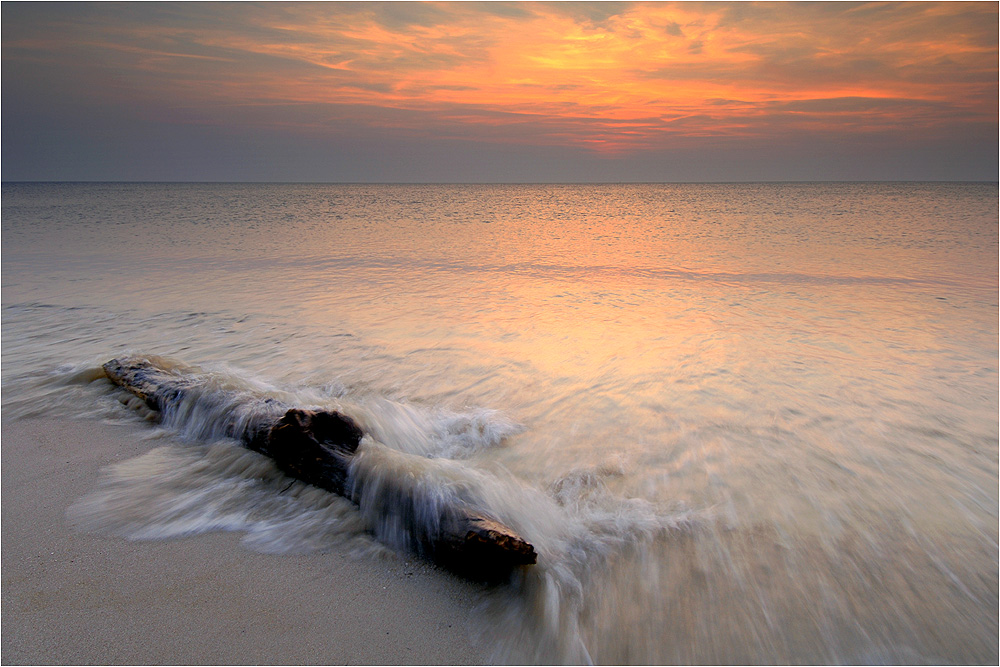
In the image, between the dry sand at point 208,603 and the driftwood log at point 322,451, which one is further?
the driftwood log at point 322,451

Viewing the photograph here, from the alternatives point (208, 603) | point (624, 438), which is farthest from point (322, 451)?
point (624, 438)

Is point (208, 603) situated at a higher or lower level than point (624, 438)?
higher

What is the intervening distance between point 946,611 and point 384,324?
6.92 meters

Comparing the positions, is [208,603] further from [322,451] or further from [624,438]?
[624,438]

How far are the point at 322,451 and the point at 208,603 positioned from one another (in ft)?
3.90

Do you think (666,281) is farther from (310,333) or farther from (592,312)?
(310,333)

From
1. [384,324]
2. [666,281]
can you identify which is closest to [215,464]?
[384,324]

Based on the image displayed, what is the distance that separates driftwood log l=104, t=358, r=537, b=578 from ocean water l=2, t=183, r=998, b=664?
120 mm

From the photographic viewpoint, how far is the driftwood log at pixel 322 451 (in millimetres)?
2680

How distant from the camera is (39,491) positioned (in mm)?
3312

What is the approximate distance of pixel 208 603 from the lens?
2465 millimetres

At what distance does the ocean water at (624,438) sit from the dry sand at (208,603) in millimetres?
156

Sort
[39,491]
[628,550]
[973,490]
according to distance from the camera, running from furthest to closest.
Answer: [973,490] < [39,491] < [628,550]

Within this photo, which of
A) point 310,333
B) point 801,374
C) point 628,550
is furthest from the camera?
point 310,333
